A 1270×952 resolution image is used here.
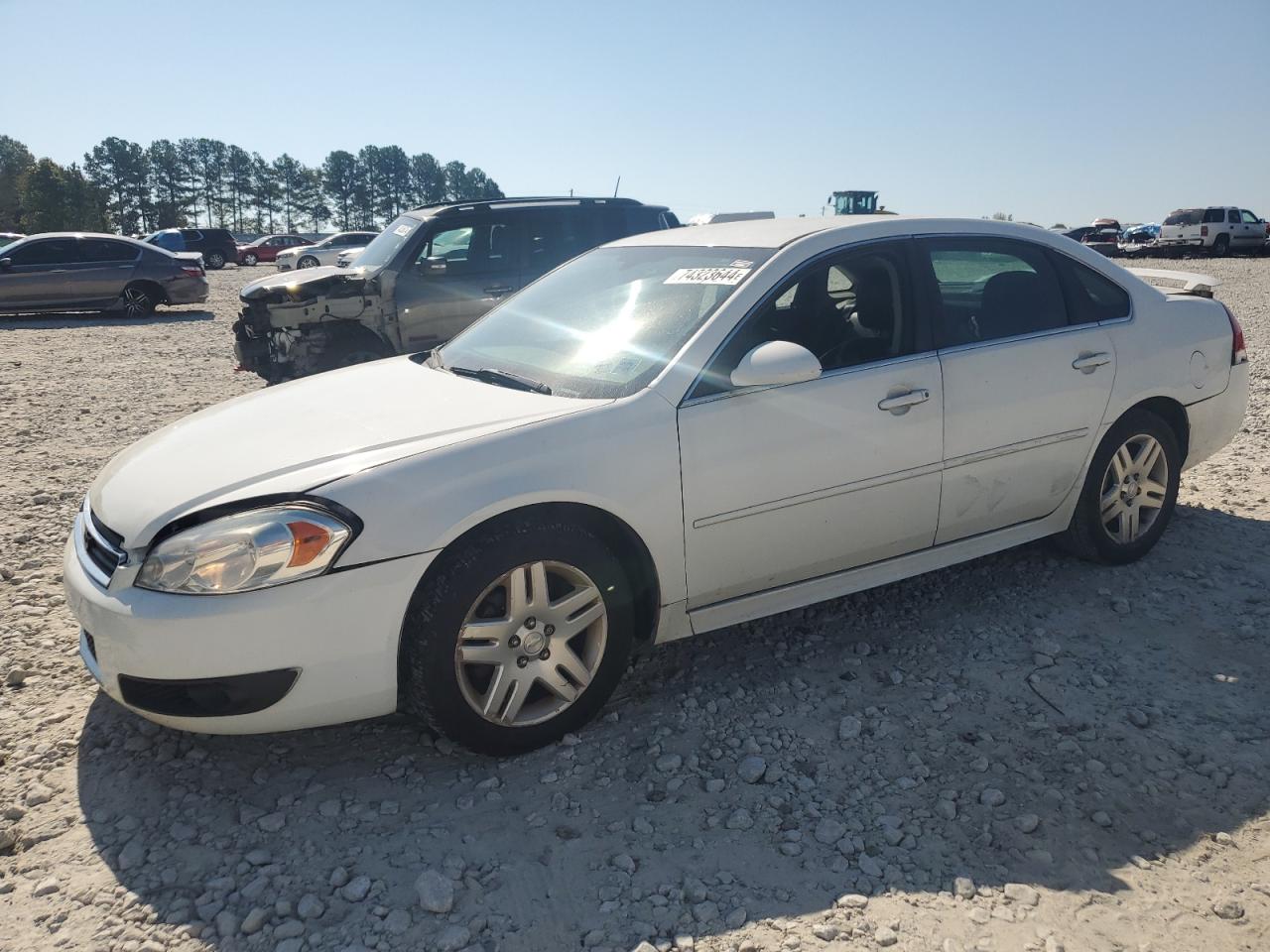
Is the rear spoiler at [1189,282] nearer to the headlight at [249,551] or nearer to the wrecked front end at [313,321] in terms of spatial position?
the headlight at [249,551]

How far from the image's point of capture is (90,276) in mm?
16766

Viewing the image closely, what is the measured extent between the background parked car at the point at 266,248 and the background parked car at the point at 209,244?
1352 millimetres

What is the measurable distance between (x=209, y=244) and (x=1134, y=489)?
4307cm

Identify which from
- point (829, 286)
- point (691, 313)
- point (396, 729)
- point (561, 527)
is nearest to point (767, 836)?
point (561, 527)

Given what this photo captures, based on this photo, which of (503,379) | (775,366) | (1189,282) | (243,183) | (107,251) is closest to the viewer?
(775,366)

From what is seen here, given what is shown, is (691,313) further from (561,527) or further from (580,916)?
(580,916)

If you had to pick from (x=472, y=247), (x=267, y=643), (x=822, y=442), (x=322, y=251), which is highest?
(x=322, y=251)

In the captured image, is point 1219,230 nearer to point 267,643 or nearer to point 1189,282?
point 1189,282

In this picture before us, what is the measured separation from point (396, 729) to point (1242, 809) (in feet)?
8.46

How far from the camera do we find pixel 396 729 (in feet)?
10.3

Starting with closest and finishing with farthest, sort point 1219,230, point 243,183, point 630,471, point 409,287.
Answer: point 630,471 → point 409,287 → point 1219,230 → point 243,183

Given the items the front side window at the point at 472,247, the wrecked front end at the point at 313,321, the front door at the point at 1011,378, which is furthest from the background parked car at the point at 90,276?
the front door at the point at 1011,378

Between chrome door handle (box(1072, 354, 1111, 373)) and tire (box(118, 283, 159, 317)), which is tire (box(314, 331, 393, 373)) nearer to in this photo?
chrome door handle (box(1072, 354, 1111, 373))

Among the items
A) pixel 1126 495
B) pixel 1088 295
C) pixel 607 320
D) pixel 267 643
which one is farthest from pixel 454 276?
pixel 267 643
